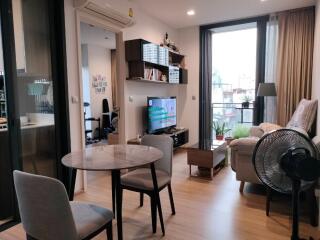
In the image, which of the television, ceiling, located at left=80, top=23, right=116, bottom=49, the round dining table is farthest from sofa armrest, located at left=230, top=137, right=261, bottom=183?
ceiling, located at left=80, top=23, right=116, bottom=49

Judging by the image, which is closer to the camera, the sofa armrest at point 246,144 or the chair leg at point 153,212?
the chair leg at point 153,212

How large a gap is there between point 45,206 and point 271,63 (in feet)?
14.5

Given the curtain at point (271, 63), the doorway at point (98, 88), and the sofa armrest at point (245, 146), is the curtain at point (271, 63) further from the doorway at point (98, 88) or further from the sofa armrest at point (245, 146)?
the doorway at point (98, 88)

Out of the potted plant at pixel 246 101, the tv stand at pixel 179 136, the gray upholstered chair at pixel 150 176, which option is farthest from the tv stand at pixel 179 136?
the gray upholstered chair at pixel 150 176

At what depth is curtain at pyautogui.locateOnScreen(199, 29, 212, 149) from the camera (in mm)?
5055

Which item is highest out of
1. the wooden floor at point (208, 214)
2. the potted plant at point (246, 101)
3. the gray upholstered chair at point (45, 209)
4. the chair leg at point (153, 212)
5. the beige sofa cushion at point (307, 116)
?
the potted plant at point (246, 101)

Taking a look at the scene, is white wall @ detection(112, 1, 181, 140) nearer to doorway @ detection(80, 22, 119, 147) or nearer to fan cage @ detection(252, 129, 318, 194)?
doorway @ detection(80, 22, 119, 147)

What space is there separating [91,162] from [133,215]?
1.01 metres

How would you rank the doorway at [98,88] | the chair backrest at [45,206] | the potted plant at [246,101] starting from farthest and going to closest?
1. the doorway at [98,88]
2. the potted plant at [246,101]
3. the chair backrest at [45,206]

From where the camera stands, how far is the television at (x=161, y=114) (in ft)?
13.6

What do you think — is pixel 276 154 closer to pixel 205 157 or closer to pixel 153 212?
pixel 153 212

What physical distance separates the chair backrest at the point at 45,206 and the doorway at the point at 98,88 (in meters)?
4.97

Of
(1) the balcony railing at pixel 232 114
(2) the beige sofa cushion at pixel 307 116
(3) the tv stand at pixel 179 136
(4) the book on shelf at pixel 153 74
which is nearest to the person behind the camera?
(2) the beige sofa cushion at pixel 307 116

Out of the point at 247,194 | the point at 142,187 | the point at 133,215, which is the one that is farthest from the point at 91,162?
the point at 247,194
